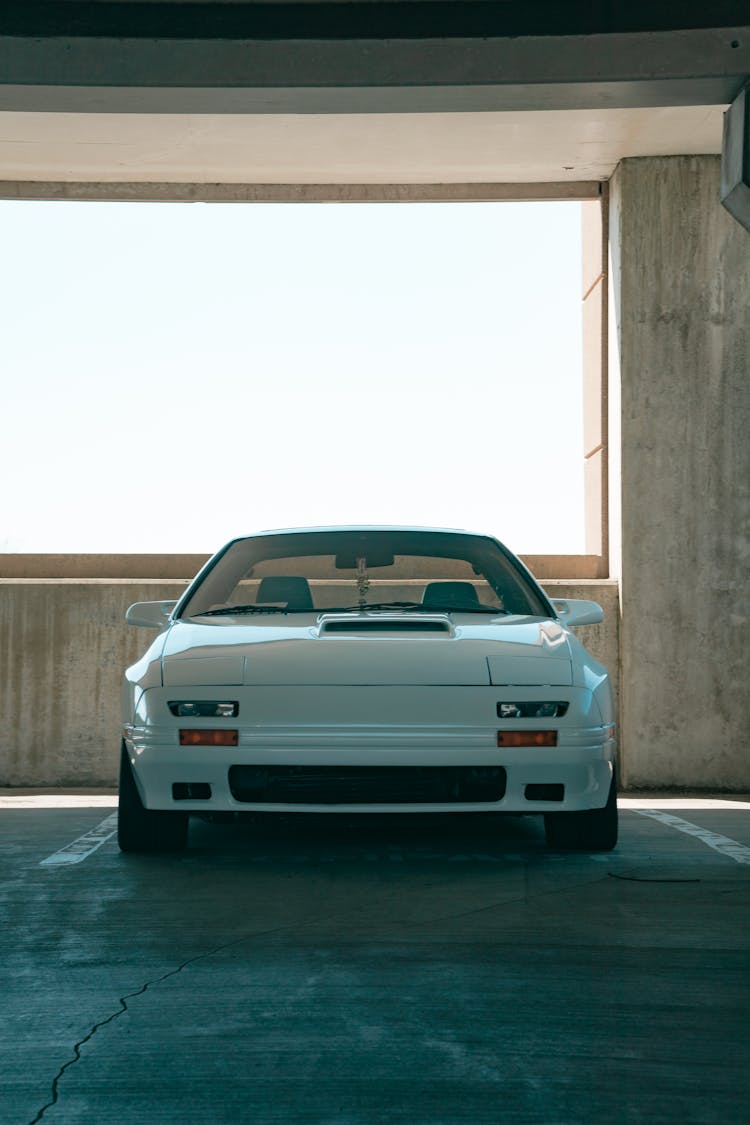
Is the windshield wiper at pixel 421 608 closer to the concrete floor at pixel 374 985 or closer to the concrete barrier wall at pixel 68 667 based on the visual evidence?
the concrete floor at pixel 374 985

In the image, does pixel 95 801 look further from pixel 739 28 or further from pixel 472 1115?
pixel 472 1115

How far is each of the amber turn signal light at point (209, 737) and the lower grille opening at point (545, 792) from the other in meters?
1.09

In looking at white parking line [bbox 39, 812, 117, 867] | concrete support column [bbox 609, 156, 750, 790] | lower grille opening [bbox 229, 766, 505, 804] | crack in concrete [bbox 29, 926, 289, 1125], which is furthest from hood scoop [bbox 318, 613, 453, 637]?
concrete support column [bbox 609, 156, 750, 790]

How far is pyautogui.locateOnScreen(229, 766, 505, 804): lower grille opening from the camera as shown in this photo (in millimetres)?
5008

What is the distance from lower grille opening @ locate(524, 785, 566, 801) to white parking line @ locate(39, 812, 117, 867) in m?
1.85

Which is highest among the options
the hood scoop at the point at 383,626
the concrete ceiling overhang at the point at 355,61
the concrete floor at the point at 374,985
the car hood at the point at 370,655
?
the concrete ceiling overhang at the point at 355,61

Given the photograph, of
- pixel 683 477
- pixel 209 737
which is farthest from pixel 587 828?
pixel 683 477

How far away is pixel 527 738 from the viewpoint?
5.04 metres

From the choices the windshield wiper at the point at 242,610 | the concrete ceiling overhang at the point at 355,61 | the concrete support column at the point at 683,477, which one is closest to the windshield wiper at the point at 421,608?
the windshield wiper at the point at 242,610

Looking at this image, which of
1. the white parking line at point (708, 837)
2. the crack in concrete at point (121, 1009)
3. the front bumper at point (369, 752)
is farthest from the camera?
the white parking line at point (708, 837)

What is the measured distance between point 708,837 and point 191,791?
275 centimetres

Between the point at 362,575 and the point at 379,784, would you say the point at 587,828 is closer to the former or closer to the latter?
the point at 379,784

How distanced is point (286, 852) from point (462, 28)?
4.69 meters

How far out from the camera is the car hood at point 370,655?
512 centimetres
